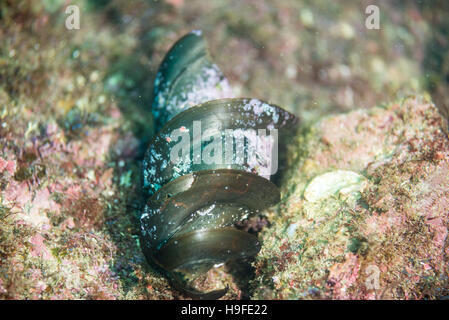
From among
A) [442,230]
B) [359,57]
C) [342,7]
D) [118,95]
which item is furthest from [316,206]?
[342,7]

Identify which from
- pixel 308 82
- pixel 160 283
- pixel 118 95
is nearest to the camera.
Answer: pixel 160 283

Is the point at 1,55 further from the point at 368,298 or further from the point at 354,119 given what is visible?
the point at 368,298
